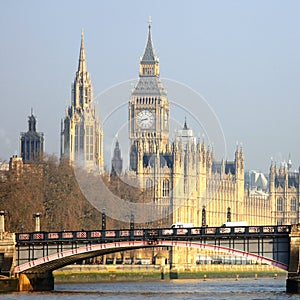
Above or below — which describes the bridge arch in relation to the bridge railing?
below

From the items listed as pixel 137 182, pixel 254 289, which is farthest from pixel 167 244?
pixel 137 182

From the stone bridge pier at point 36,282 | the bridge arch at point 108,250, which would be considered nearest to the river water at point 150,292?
the stone bridge pier at point 36,282

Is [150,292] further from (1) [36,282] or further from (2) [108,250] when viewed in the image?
(1) [36,282]

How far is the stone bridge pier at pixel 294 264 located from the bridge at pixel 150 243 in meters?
0.05

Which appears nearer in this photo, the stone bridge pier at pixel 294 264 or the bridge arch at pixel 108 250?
the stone bridge pier at pixel 294 264

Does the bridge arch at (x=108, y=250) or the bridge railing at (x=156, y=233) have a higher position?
the bridge railing at (x=156, y=233)

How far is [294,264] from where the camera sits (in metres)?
99.5

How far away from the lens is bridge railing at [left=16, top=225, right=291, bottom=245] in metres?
103

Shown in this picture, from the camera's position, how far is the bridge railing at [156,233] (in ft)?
339

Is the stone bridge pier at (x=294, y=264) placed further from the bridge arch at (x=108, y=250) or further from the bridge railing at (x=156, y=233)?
the bridge arch at (x=108, y=250)

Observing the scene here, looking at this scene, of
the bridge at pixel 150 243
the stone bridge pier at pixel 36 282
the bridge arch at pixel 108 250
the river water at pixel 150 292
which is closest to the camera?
the river water at pixel 150 292

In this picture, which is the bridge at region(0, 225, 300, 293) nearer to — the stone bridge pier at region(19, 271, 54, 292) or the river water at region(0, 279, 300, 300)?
the stone bridge pier at region(19, 271, 54, 292)

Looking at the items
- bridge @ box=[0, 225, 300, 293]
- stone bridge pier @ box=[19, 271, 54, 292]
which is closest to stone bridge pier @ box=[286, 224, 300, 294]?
bridge @ box=[0, 225, 300, 293]

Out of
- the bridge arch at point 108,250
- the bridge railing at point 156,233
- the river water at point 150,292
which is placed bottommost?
the river water at point 150,292
